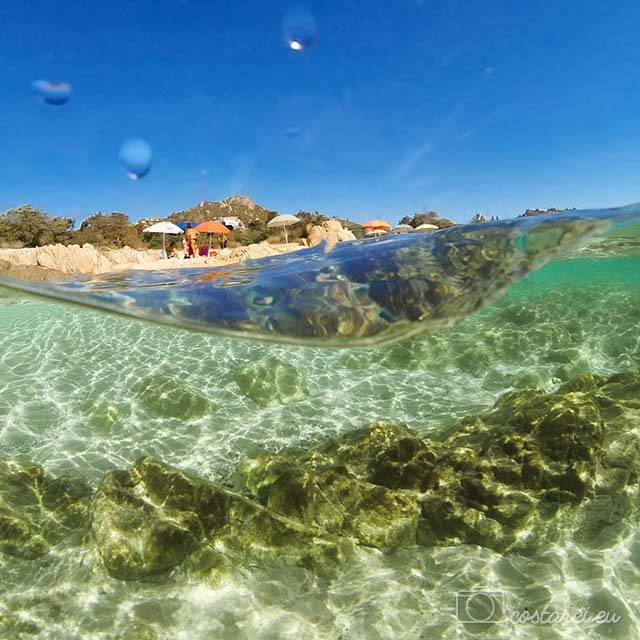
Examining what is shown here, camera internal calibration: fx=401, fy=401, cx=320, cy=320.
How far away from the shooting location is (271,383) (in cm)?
914

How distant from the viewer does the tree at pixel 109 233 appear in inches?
1220

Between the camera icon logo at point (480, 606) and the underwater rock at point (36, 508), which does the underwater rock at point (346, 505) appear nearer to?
the camera icon logo at point (480, 606)

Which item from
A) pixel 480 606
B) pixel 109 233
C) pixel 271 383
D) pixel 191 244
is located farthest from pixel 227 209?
pixel 480 606

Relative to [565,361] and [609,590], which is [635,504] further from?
[565,361]

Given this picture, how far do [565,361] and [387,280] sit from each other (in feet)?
25.7

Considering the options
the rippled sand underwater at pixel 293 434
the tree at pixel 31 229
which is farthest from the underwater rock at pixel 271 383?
the tree at pixel 31 229

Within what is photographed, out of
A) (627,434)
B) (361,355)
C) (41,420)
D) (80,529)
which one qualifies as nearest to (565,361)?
(361,355)

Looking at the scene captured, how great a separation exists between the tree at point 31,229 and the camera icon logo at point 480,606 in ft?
112

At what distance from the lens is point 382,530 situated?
4.45m

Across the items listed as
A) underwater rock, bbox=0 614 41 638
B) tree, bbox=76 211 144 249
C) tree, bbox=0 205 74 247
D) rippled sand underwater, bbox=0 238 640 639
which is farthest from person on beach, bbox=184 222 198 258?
underwater rock, bbox=0 614 41 638

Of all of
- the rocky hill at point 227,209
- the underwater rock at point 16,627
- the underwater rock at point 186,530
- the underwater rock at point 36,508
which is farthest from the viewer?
the rocky hill at point 227,209

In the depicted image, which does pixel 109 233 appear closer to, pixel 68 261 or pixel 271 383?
pixel 68 261

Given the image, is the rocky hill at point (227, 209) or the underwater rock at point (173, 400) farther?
the rocky hill at point (227, 209)

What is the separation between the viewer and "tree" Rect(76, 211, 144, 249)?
1220 inches
